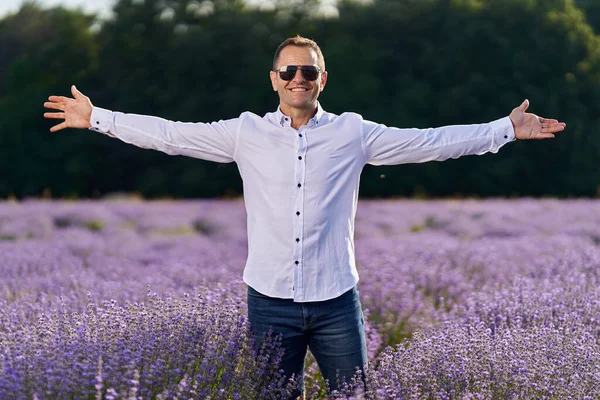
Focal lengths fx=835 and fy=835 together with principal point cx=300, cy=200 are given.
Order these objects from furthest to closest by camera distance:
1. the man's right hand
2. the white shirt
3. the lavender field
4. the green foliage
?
the green foliage, the man's right hand, the white shirt, the lavender field

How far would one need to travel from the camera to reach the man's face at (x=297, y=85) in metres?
2.99

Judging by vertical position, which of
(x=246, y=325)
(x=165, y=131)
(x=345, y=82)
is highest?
(x=345, y=82)

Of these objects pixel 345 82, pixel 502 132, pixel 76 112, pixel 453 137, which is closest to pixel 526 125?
pixel 502 132

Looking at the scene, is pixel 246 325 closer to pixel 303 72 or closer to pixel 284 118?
pixel 284 118

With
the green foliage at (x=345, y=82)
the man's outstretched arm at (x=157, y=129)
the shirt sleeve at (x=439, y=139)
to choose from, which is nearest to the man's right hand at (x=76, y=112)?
the man's outstretched arm at (x=157, y=129)

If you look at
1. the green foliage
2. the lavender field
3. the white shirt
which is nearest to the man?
the white shirt

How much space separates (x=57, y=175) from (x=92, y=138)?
4.80ft

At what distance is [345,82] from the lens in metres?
20.8

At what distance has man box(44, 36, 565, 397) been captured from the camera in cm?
296

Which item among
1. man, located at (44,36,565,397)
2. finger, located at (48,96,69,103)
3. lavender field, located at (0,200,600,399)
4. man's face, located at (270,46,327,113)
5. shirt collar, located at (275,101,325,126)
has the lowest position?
lavender field, located at (0,200,600,399)

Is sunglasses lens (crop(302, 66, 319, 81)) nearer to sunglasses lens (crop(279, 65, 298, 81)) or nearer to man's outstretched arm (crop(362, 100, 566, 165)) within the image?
sunglasses lens (crop(279, 65, 298, 81))

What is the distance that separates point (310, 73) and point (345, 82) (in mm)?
18023

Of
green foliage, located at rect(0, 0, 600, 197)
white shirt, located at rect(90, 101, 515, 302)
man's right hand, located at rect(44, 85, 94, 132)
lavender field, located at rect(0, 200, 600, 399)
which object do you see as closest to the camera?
lavender field, located at rect(0, 200, 600, 399)

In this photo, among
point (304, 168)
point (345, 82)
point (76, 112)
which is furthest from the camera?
point (345, 82)
